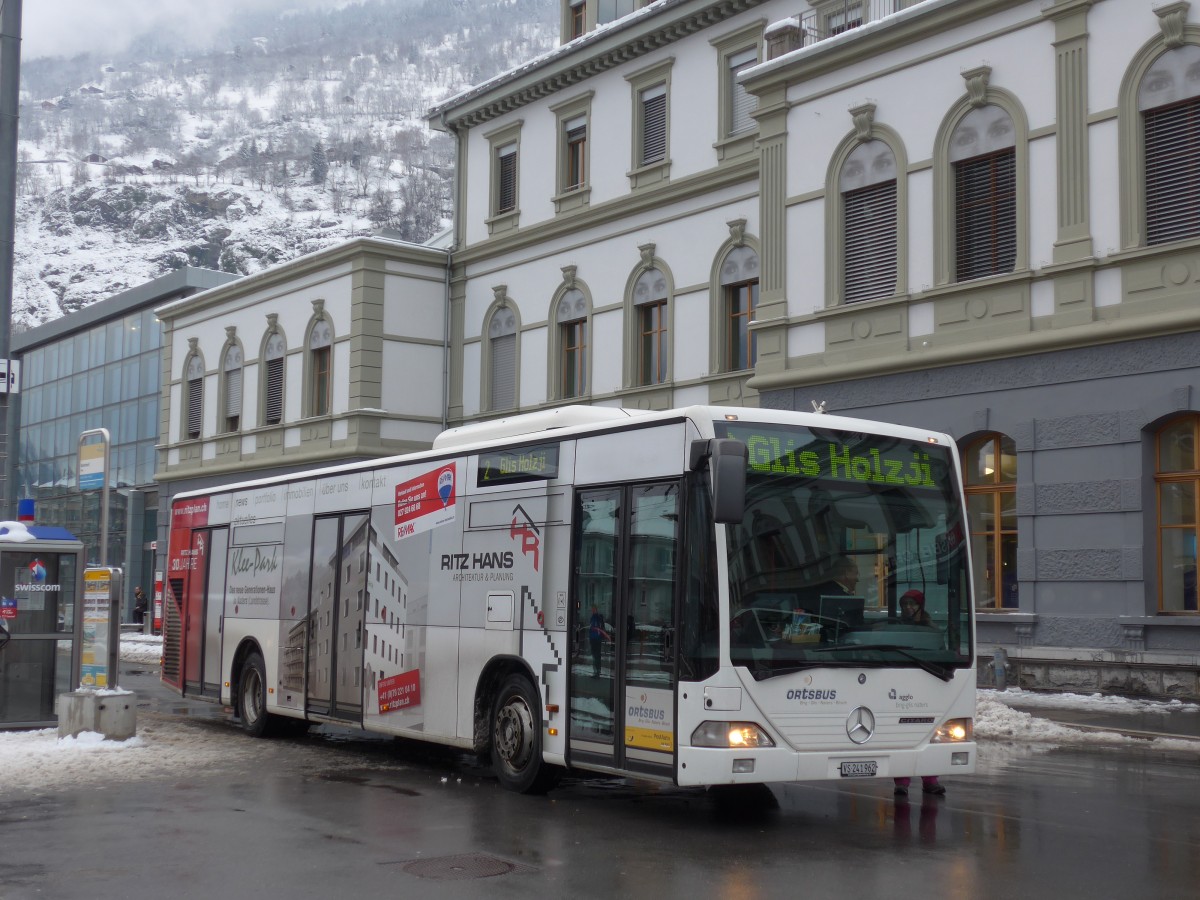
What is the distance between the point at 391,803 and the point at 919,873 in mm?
4465

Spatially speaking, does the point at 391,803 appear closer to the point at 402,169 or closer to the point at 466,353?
the point at 466,353

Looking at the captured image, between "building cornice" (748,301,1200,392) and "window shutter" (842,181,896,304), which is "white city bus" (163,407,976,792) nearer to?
"building cornice" (748,301,1200,392)

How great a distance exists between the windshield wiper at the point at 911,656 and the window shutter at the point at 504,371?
24.6 metres

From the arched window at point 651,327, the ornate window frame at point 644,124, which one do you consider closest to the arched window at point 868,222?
the arched window at point 651,327

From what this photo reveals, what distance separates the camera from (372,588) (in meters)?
Result: 14.7

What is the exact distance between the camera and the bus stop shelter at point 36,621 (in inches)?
627

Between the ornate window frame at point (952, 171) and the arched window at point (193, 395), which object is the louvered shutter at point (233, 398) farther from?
the ornate window frame at point (952, 171)

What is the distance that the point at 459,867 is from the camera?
8.73 m

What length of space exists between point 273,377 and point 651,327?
14021mm

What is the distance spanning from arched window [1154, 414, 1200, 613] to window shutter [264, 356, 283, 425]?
26160 millimetres

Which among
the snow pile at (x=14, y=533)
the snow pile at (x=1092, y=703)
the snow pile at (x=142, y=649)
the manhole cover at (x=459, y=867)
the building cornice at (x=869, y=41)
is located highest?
the building cornice at (x=869, y=41)

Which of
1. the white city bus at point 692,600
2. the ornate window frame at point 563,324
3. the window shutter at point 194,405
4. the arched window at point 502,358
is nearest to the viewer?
the white city bus at point 692,600

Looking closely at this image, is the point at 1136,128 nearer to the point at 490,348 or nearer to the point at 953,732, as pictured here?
the point at 953,732

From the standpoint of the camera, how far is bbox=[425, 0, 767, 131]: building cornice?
3027 cm
